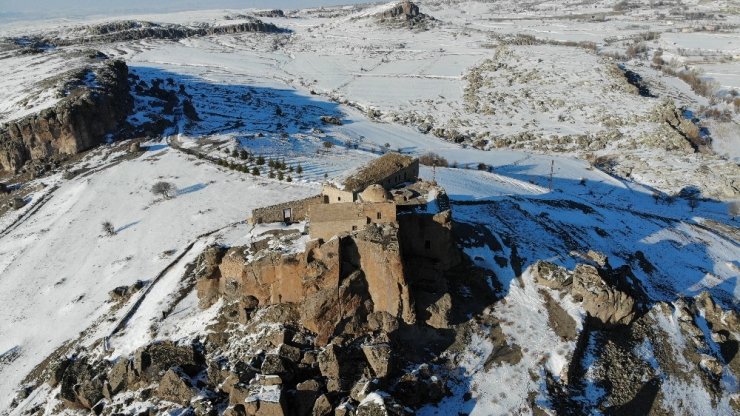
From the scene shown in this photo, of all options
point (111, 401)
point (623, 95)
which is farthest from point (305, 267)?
point (623, 95)

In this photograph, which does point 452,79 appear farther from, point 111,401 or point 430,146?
point 111,401

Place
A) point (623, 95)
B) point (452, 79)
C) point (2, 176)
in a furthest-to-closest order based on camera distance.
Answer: point (452, 79) < point (623, 95) < point (2, 176)

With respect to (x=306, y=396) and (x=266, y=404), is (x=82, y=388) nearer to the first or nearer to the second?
(x=266, y=404)

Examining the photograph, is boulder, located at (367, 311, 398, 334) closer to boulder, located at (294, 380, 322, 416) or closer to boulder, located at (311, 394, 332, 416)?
boulder, located at (294, 380, 322, 416)

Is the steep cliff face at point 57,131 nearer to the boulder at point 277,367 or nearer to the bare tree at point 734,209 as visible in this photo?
the boulder at point 277,367

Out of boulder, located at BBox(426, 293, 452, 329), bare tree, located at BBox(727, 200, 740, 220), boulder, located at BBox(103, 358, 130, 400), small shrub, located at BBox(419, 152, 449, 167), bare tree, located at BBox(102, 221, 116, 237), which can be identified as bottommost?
bare tree, located at BBox(727, 200, 740, 220)

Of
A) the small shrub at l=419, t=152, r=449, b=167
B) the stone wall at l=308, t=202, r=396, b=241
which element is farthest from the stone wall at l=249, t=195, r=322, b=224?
the small shrub at l=419, t=152, r=449, b=167
